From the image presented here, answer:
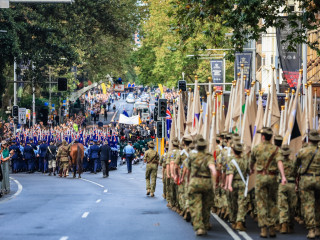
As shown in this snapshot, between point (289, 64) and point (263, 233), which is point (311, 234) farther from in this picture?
point (289, 64)

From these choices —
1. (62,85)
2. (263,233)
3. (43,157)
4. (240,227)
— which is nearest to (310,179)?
(263,233)

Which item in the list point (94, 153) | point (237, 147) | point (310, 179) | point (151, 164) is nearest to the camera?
point (310, 179)

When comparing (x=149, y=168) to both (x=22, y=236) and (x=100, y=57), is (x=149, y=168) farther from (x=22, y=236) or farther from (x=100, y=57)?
(x=100, y=57)

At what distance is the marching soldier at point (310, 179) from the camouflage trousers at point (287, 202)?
0.40 m

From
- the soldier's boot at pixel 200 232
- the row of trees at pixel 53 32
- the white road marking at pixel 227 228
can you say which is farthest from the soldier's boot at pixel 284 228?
the row of trees at pixel 53 32

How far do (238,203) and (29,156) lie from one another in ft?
92.4

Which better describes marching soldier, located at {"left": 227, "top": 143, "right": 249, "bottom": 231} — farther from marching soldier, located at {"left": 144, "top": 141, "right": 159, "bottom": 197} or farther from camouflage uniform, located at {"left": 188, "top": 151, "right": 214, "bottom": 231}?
marching soldier, located at {"left": 144, "top": 141, "right": 159, "bottom": 197}

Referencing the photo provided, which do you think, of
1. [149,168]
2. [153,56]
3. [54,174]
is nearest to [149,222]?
[149,168]

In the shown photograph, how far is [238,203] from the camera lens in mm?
16500

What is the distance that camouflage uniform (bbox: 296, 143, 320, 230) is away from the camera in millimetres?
15734

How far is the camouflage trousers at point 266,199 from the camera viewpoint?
1587cm

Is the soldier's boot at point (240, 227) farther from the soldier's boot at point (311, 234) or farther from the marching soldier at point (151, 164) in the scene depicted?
the marching soldier at point (151, 164)

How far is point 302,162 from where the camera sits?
15961mm

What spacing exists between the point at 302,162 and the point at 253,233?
5.54 ft
